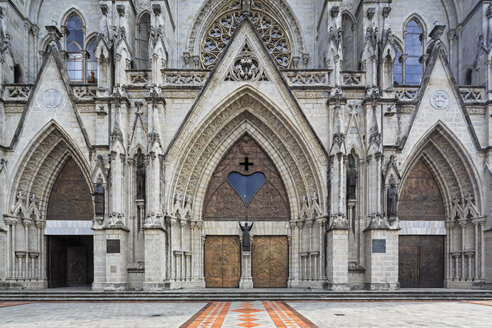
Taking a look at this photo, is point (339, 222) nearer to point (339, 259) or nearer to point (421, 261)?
point (339, 259)

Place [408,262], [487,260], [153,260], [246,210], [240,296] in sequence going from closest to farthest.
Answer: [240,296]
[153,260]
[487,260]
[408,262]
[246,210]

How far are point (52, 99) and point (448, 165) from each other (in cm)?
1746

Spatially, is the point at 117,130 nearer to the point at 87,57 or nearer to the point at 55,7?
the point at 87,57

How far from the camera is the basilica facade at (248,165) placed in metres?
→ 16.0

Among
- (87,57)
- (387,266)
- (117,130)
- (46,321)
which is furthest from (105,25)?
(387,266)

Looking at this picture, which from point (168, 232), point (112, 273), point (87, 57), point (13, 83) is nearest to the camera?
point (112, 273)

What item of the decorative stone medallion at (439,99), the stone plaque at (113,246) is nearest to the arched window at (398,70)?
the decorative stone medallion at (439,99)

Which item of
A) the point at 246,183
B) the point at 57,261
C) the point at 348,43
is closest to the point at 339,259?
the point at 246,183

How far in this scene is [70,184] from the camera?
58.9 feet

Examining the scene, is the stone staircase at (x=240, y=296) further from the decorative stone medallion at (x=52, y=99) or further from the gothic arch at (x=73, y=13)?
the gothic arch at (x=73, y=13)

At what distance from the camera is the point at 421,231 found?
17.6 metres

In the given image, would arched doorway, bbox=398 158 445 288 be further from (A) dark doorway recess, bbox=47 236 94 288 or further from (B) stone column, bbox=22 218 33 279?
(B) stone column, bbox=22 218 33 279

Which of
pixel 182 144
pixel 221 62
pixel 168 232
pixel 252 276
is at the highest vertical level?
pixel 221 62

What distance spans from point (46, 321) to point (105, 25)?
485 inches
